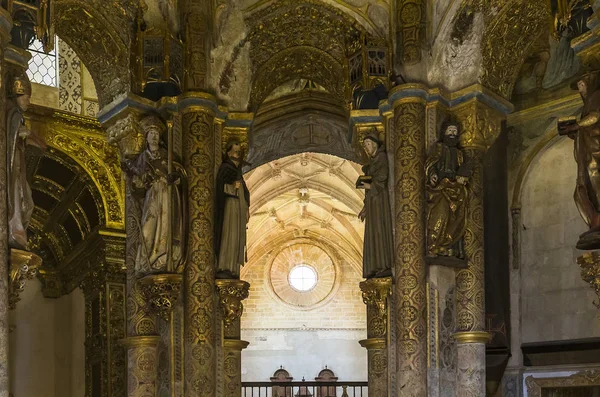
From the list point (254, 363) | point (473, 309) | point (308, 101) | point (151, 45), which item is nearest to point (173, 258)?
point (151, 45)

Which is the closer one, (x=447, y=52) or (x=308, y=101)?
(x=447, y=52)

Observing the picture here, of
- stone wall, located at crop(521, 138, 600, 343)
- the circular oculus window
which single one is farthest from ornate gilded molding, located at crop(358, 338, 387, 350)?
the circular oculus window

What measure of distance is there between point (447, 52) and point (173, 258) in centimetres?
431

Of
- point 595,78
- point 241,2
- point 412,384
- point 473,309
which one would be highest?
point 241,2

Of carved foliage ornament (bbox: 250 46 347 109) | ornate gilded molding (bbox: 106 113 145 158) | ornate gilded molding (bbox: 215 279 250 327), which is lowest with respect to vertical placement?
ornate gilded molding (bbox: 215 279 250 327)

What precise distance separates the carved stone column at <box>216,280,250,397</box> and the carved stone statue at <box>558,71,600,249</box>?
179 inches

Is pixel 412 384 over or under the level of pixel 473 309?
under

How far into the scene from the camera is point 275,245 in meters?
32.2

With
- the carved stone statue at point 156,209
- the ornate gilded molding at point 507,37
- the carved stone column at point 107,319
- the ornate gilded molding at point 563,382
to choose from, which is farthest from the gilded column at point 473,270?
the carved stone column at point 107,319

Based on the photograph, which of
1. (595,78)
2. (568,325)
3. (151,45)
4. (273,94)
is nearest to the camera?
(595,78)

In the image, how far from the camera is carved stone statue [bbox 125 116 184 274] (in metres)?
13.8

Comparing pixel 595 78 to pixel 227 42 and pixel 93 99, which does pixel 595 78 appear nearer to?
pixel 227 42

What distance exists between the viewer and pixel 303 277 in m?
32.7

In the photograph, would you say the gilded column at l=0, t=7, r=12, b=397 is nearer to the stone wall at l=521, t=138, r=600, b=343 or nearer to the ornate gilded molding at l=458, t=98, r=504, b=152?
the ornate gilded molding at l=458, t=98, r=504, b=152
